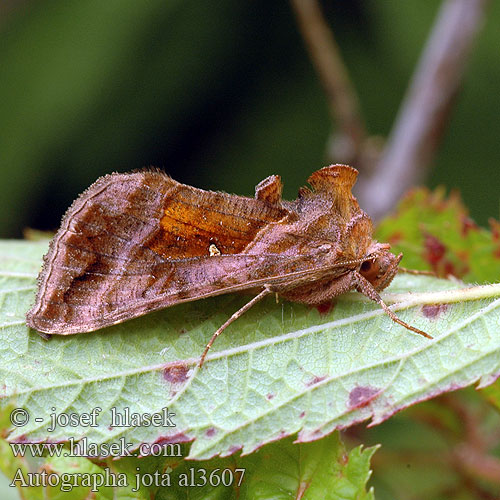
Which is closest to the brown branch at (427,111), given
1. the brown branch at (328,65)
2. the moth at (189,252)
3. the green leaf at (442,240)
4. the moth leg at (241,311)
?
the brown branch at (328,65)

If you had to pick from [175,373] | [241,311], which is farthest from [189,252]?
[175,373]

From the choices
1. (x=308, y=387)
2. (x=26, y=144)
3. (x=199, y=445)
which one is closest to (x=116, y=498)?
(x=199, y=445)

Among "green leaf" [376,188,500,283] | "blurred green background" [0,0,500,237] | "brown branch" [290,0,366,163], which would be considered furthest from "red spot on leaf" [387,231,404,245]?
"blurred green background" [0,0,500,237]

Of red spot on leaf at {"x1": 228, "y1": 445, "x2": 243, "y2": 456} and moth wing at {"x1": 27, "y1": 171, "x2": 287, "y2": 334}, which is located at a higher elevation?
moth wing at {"x1": 27, "y1": 171, "x2": 287, "y2": 334}

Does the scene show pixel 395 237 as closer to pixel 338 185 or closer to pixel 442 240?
pixel 442 240

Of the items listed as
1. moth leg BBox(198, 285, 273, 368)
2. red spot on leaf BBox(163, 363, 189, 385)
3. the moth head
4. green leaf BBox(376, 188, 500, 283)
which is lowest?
red spot on leaf BBox(163, 363, 189, 385)

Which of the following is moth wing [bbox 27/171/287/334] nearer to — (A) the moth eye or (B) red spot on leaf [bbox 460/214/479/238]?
(A) the moth eye
